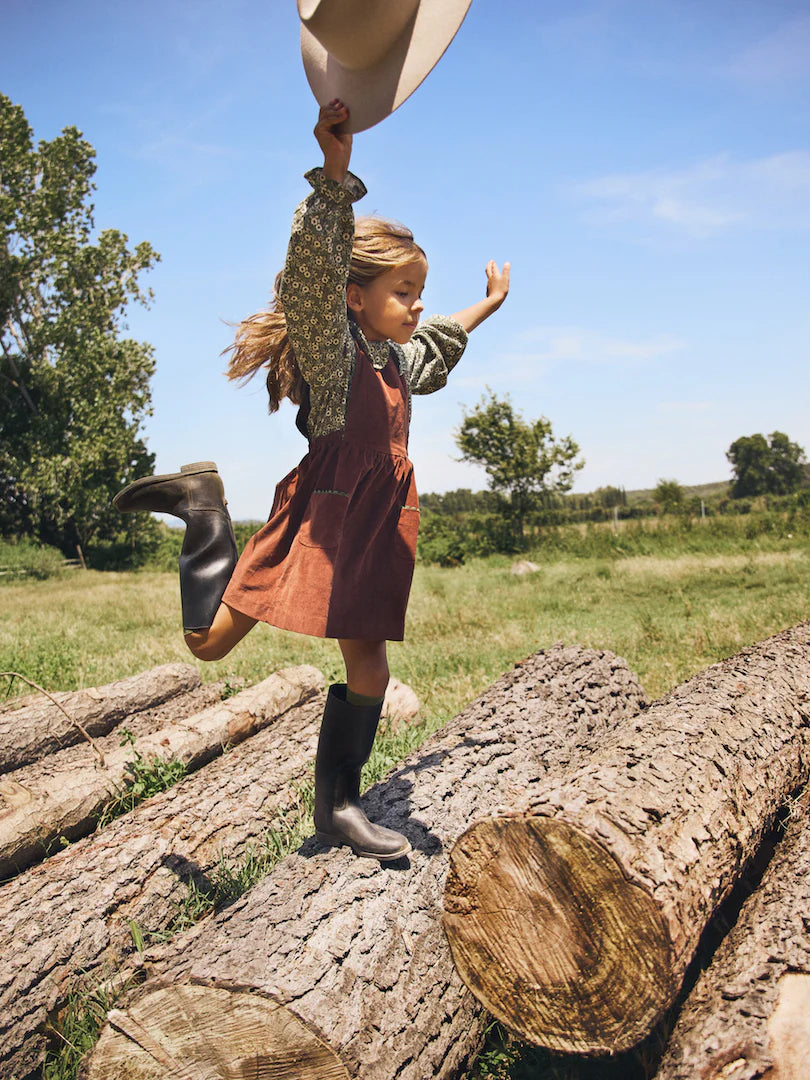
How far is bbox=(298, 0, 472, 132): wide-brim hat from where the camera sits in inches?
70.5

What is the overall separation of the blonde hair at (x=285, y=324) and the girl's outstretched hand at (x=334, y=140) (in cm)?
44

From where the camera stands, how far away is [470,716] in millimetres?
3420

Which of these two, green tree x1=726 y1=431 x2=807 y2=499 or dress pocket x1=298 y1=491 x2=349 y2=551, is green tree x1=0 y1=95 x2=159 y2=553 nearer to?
dress pocket x1=298 y1=491 x2=349 y2=551

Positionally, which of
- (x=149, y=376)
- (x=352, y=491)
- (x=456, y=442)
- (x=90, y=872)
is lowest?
(x=90, y=872)

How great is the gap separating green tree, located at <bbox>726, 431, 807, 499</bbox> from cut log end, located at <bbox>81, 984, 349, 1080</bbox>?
74.2 meters

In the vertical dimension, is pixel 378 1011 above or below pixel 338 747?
below

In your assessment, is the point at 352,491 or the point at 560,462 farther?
the point at 560,462

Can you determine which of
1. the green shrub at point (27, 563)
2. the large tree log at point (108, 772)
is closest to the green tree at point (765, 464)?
the green shrub at point (27, 563)

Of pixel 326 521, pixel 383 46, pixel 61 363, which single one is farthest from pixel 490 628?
pixel 61 363

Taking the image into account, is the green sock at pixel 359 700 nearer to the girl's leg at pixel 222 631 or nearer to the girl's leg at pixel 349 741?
the girl's leg at pixel 349 741

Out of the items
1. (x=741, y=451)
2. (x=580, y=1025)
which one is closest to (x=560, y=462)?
(x=580, y=1025)

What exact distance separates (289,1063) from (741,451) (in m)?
80.6

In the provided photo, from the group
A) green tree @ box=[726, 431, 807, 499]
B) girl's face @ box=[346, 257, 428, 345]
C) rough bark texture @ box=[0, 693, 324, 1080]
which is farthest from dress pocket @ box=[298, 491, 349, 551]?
green tree @ box=[726, 431, 807, 499]

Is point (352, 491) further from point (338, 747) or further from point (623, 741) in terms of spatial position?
point (623, 741)
